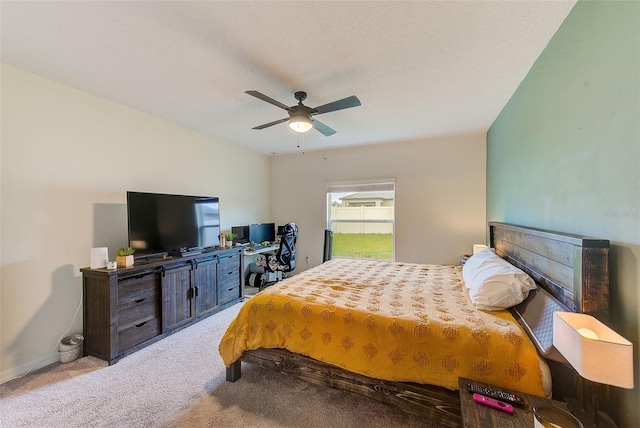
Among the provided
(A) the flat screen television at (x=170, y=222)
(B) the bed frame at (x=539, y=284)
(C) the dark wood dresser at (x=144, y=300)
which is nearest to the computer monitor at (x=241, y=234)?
(A) the flat screen television at (x=170, y=222)

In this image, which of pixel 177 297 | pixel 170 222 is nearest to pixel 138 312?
pixel 177 297

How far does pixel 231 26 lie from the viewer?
5.47ft

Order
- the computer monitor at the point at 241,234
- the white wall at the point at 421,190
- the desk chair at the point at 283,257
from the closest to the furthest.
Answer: the white wall at the point at 421,190 < the desk chair at the point at 283,257 < the computer monitor at the point at 241,234

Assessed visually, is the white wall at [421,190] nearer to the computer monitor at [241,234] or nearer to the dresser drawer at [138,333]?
the computer monitor at [241,234]

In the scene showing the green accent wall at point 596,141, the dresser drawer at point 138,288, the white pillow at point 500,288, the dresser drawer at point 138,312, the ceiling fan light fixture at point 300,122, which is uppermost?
the ceiling fan light fixture at point 300,122

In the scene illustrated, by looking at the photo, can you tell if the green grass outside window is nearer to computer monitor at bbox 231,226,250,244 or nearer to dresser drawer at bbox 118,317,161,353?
computer monitor at bbox 231,226,250,244

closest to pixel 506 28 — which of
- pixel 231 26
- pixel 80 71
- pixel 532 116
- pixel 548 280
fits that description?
pixel 532 116

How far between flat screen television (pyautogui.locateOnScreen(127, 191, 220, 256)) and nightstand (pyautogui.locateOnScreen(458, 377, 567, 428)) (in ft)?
10.5

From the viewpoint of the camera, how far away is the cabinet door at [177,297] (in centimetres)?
284

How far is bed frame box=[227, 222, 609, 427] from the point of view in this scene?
1.17 m

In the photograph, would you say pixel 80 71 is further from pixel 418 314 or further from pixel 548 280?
pixel 548 280

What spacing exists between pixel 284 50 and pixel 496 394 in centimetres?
253

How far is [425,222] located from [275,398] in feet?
11.4

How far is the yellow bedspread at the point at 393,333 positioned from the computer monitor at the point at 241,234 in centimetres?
248
